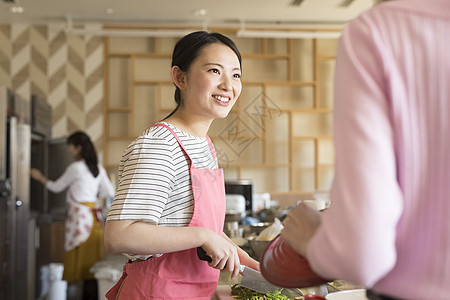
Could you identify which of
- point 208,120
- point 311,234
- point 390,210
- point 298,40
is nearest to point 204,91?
point 208,120

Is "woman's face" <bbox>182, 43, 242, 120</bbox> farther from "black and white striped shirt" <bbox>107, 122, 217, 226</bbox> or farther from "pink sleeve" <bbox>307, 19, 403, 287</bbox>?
"pink sleeve" <bbox>307, 19, 403, 287</bbox>

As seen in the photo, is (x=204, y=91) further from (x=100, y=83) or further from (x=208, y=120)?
(x=100, y=83)

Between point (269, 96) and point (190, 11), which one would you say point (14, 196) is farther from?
point (269, 96)

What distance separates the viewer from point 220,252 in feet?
3.96

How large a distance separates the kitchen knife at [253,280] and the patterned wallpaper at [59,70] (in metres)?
5.52

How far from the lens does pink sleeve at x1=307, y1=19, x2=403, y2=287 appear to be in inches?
23.7

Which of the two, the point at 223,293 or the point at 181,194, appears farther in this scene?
the point at 223,293

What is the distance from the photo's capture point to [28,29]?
6797mm

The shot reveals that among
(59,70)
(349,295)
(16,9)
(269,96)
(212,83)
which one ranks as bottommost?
(349,295)

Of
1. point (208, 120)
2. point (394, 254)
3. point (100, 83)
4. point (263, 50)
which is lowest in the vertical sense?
point (394, 254)

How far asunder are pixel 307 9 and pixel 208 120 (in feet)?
17.3

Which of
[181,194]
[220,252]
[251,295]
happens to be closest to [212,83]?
[181,194]

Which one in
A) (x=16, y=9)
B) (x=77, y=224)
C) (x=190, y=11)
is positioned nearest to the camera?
(x=77, y=224)

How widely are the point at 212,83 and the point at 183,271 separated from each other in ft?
1.50
